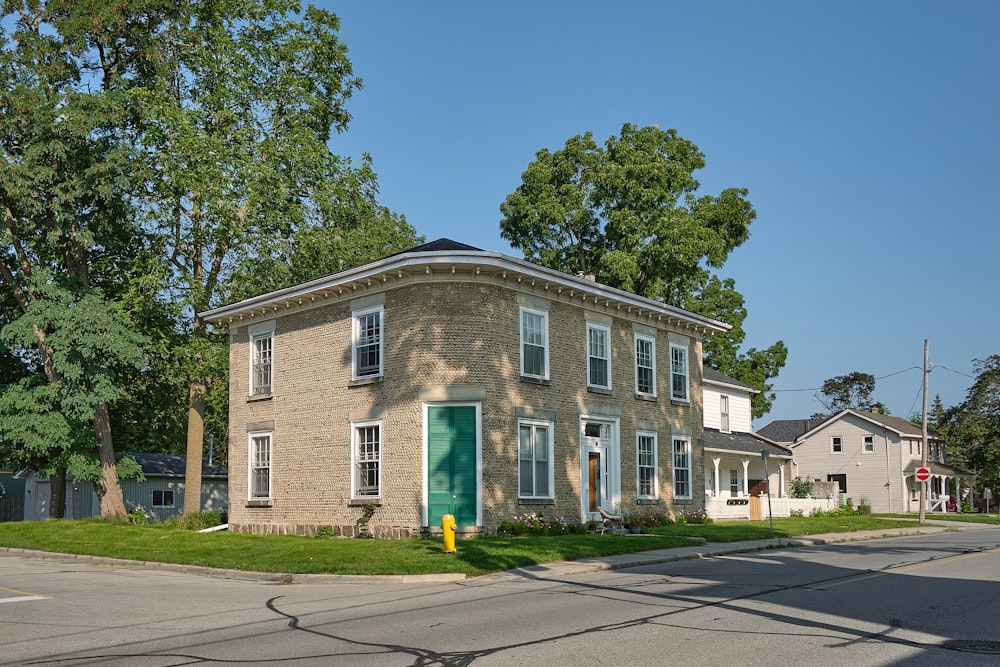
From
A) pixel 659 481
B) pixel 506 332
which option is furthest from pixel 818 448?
pixel 506 332

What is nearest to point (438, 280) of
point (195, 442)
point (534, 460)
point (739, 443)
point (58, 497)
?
point (534, 460)

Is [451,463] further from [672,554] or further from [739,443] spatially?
[739,443]

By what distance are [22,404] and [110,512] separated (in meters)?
4.89

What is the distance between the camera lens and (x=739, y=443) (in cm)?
4409

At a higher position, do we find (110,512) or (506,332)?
(506,332)

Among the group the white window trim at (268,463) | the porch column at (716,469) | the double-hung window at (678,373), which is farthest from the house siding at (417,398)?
the porch column at (716,469)

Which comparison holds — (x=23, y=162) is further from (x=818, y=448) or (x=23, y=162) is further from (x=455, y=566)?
(x=818, y=448)

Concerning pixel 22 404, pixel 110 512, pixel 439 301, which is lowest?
pixel 110 512

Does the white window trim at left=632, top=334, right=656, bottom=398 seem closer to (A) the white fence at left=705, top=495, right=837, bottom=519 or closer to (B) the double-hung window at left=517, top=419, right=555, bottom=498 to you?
(B) the double-hung window at left=517, top=419, right=555, bottom=498

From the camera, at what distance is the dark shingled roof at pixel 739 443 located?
41719 mm

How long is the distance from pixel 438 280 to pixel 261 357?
8.24 m

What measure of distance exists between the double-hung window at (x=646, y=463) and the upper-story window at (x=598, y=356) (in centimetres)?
264

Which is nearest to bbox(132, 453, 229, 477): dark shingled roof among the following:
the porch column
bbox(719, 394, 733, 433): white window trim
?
the porch column

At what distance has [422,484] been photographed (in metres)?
23.5
